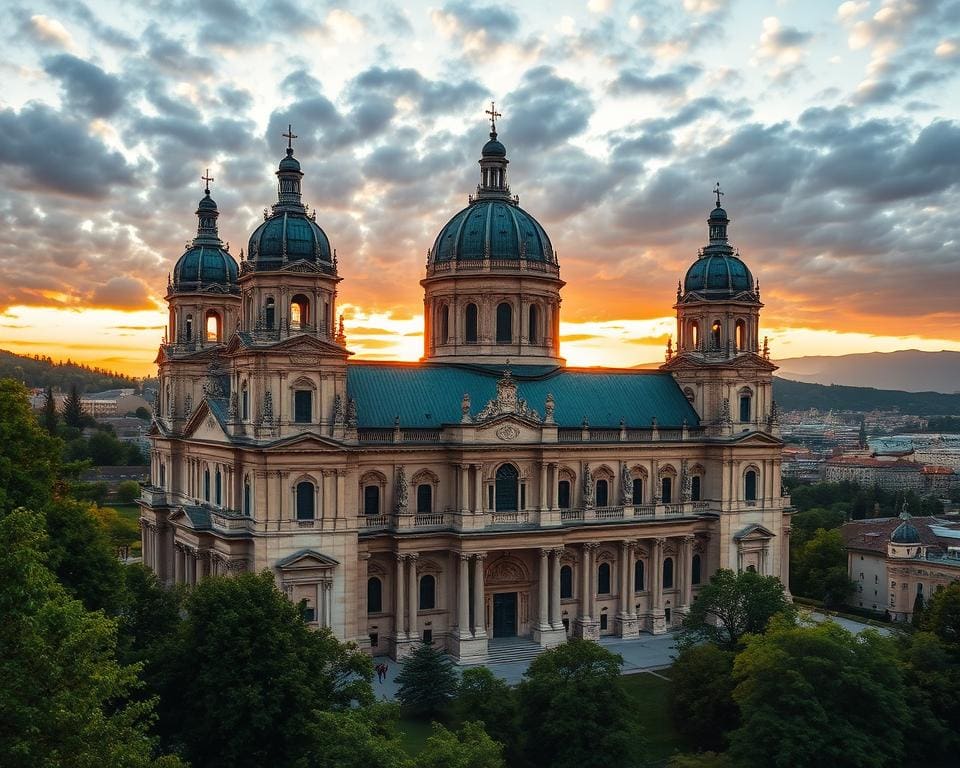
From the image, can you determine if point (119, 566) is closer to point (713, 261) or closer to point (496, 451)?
point (496, 451)

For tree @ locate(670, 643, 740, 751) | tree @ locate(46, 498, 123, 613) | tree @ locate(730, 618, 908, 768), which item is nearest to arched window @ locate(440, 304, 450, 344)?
tree @ locate(670, 643, 740, 751)

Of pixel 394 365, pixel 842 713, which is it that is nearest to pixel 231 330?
pixel 394 365

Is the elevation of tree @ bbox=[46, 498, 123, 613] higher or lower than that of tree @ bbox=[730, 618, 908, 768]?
higher

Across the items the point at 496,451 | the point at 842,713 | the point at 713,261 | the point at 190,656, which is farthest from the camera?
the point at 713,261

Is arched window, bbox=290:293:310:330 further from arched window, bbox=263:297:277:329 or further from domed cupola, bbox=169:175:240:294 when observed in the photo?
domed cupola, bbox=169:175:240:294

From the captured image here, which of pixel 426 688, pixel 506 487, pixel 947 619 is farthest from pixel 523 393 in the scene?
pixel 947 619
